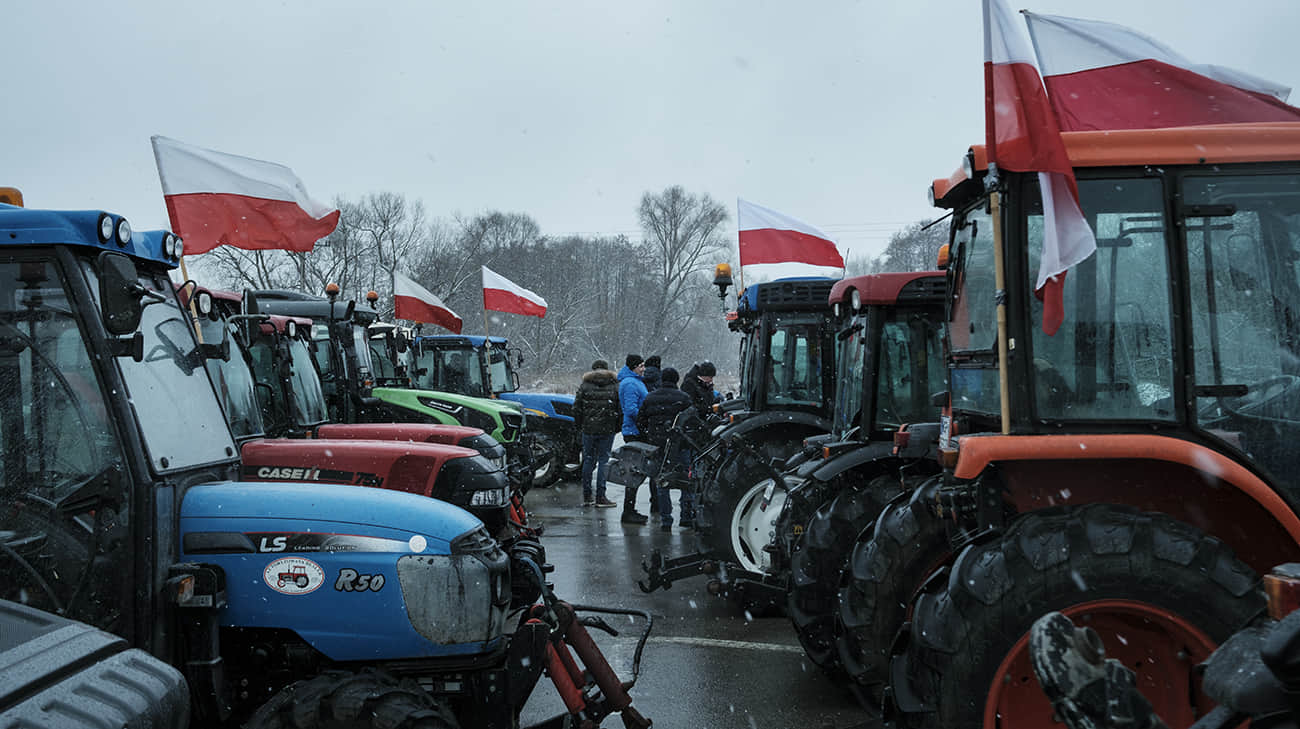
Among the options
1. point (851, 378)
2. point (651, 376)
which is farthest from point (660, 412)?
point (851, 378)

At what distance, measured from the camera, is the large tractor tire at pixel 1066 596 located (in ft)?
9.27

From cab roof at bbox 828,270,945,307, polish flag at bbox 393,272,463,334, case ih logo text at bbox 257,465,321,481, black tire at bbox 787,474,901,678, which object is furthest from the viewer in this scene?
polish flag at bbox 393,272,463,334

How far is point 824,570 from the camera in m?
4.90

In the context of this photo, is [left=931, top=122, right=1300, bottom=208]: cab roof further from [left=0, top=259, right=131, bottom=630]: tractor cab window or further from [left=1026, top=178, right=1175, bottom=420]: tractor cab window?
[left=0, top=259, right=131, bottom=630]: tractor cab window

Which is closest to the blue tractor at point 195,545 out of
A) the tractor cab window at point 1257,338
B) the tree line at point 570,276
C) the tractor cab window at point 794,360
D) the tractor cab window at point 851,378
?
the tractor cab window at point 1257,338

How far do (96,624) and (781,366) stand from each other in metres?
5.81

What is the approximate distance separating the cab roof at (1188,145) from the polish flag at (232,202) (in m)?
5.44

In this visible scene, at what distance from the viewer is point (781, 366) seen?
7.88 metres

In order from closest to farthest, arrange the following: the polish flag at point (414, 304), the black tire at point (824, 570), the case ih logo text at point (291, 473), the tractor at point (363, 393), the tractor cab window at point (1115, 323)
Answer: the tractor cab window at point (1115, 323) < the case ih logo text at point (291, 473) < the black tire at point (824, 570) < the tractor at point (363, 393) < the polish flag at point (414, 304)

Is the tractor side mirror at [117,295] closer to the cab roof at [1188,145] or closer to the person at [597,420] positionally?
the cab roof at [1188,145]

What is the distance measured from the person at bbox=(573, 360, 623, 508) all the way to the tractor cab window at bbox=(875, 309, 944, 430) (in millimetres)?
5883

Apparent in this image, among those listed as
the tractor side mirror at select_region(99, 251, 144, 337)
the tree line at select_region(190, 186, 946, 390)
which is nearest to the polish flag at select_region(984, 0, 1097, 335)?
the tractor side mirror at select_region(99, 251, 144, 337)

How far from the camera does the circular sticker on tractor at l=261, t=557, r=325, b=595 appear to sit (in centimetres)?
303

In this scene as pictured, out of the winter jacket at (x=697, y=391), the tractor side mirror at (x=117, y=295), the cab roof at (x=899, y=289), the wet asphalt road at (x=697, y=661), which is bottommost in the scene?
the wet asphalt road at (x=697, y=661)
